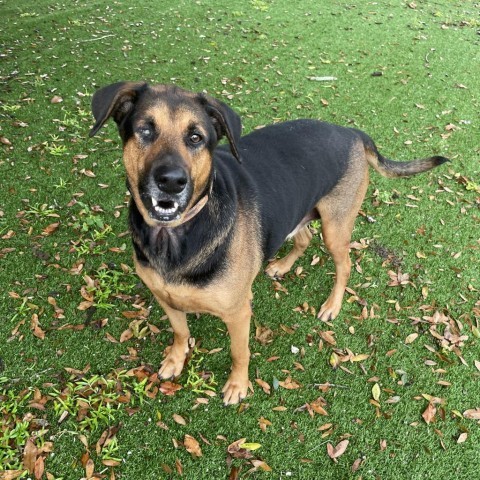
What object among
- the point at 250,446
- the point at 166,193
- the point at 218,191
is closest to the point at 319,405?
the point at 250,446

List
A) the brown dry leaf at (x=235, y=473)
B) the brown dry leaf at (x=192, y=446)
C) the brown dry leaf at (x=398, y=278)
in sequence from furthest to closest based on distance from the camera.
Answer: the brown dry leaf at (x=398, y=278) → the brown dry leaf at (x=192, y=446) → the brown dry leaf at (x=235, y=473)

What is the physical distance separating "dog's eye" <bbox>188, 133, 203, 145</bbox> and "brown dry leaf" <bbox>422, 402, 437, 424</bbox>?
297 cm

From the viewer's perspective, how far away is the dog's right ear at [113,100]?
251 centimetres

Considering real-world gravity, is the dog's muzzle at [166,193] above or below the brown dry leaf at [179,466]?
above

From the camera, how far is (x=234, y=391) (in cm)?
358

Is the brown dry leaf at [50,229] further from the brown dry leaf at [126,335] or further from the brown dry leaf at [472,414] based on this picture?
the brown dry leaf at [472,414]

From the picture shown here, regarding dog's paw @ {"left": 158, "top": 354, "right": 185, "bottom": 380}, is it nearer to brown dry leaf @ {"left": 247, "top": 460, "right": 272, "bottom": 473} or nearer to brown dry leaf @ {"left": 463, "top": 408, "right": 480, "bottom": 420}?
brown dry leaf @ {"left": 247, "top": 460, "right": 272, "bottom": 473}

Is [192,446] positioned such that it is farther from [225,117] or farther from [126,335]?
[225,117]

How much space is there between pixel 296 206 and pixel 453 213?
3350 millimetres

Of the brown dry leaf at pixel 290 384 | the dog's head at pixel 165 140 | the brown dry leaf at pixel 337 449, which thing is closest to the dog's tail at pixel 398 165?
the dog's head at pixel 165 140

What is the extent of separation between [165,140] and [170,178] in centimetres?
32

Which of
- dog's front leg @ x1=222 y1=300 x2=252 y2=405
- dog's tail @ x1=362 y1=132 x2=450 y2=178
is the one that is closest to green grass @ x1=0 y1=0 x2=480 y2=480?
dog's front leg @ x1=222 y1=300 x2=252 y2=405

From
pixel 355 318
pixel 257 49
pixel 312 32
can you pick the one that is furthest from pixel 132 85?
pixel 312 32

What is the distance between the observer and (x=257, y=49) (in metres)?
10.1
